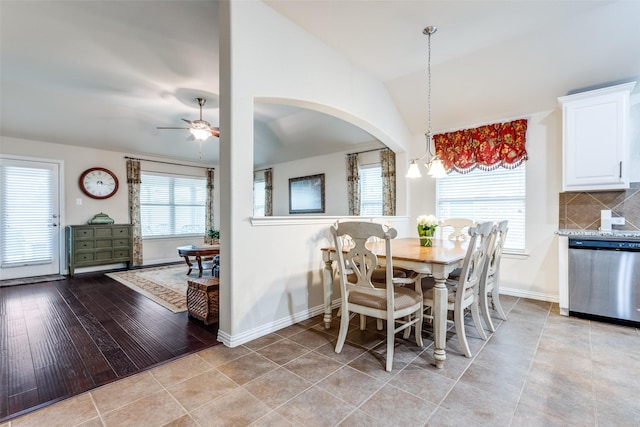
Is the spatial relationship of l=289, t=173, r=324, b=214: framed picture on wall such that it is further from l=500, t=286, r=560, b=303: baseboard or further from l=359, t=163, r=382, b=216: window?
l=500, t=286, r=560, b=303: baseboard

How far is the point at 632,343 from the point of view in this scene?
8.00ft

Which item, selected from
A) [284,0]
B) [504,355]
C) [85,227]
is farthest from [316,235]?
[85,227]

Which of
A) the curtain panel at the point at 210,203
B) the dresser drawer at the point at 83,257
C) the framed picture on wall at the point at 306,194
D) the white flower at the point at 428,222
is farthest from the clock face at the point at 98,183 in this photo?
the white flower at the point at 428,222

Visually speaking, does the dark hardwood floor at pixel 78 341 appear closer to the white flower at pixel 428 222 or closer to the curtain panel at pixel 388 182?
the white flower at pixel 428 222

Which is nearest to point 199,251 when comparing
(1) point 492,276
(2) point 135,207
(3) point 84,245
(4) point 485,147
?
(3) point 84,245

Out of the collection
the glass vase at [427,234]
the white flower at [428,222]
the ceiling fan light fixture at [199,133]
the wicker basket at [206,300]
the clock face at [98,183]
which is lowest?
the wicker basket at [206,300]

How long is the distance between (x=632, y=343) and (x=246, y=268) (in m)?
3.41

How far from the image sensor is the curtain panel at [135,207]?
20.0 ft

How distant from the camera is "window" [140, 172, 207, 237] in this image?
648cm

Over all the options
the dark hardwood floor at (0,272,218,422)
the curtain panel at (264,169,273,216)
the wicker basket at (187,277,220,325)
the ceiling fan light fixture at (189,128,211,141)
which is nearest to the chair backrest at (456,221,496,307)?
the dark hardwood floor at (0,272,218,422)

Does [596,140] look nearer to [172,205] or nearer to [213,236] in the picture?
[213,236]

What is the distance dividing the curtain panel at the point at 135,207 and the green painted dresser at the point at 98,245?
0.30 meters

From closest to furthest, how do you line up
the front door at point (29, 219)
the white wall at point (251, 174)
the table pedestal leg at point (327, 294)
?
the white wall at point (251, 174)
the table pedestal leg at point (327, 294)
the front door at point (29, 219)

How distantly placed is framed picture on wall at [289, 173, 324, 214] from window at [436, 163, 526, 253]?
2534 mm
